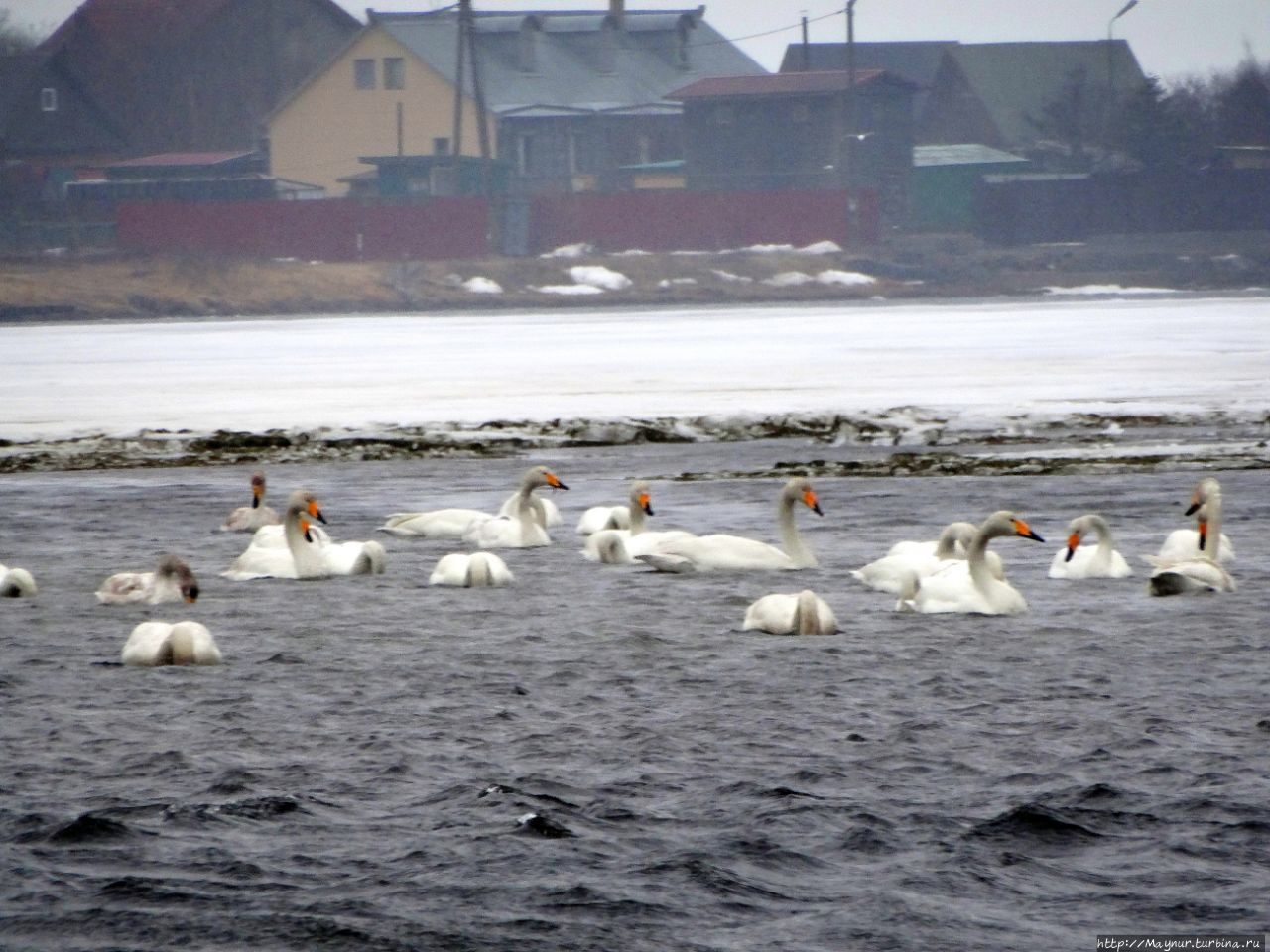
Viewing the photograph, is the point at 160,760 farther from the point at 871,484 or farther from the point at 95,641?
the point at 871,484

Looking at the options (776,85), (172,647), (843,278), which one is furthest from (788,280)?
(172,647)

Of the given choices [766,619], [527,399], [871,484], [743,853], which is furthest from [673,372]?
[743,853]

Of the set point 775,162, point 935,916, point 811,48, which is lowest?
point 935,916

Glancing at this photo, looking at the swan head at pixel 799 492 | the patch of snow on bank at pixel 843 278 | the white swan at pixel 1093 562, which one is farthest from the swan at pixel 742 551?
the patch of snow on bank at pixel 843 278

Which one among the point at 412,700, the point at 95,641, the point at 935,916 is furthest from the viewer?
the point at 95,641

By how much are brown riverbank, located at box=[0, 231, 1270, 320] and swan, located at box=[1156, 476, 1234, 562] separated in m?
41.5

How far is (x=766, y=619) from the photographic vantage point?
36.3ft

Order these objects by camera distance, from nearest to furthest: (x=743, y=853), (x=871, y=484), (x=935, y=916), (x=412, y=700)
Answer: (x=935, y=916)
(x=743, y=853)
(x=412, y=700)
(x=871, y=484)

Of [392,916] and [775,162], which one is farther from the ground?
[775,162]

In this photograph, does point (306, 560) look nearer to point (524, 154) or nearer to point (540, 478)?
point (540, 478)

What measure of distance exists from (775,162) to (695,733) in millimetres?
66515

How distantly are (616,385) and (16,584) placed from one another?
1483 cm

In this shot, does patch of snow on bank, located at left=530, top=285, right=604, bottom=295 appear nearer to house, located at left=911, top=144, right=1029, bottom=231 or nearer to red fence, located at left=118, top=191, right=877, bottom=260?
red fence, located at left=118, top=191, right=877, bottom=260

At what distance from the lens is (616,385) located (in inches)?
1050
